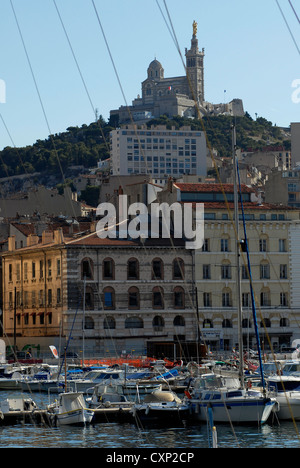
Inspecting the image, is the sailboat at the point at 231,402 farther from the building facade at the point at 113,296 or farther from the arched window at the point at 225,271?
the arched window at the point at 225,271

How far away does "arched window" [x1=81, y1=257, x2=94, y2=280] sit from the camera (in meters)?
87.3

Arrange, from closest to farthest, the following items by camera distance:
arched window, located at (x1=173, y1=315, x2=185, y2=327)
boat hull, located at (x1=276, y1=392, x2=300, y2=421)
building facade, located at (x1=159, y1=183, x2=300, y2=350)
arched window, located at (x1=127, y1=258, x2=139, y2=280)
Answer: boat hull, located at (x1=276, y1=392, x2=300, y2=421)
arched window, located at (x1=127, y1=258, x2=139, y2=280)
arched window, located at (x1=173, y1=315, x2=185, y2=327)
building facade, located at (x1=159, y1=183, x2=300, y2=350)

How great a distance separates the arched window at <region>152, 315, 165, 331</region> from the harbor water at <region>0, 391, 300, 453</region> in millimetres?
40634

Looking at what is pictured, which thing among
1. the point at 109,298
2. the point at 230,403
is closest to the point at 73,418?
the point at 230,403

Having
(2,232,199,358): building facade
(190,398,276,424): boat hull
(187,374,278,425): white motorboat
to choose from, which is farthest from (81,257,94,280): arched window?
(190,398,276,424): boat hull

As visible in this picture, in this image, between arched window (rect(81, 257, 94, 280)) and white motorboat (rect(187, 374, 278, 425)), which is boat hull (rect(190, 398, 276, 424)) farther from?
arched window (rect(81, 257, 94, 280))

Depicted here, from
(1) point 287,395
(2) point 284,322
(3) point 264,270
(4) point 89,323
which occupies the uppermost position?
(3) point 264,270

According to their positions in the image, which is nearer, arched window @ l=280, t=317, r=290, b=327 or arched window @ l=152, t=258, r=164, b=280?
arched window @ l=152, t=258, r=164, b=280

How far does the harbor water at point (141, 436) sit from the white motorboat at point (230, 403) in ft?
1.58

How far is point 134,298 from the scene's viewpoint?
89.1 meters

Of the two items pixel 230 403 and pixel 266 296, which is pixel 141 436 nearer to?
pixel 230 403

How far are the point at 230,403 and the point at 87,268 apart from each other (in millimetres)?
42730

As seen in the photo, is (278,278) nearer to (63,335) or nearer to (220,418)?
(63,335)

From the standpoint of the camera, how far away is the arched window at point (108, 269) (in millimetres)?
87925
